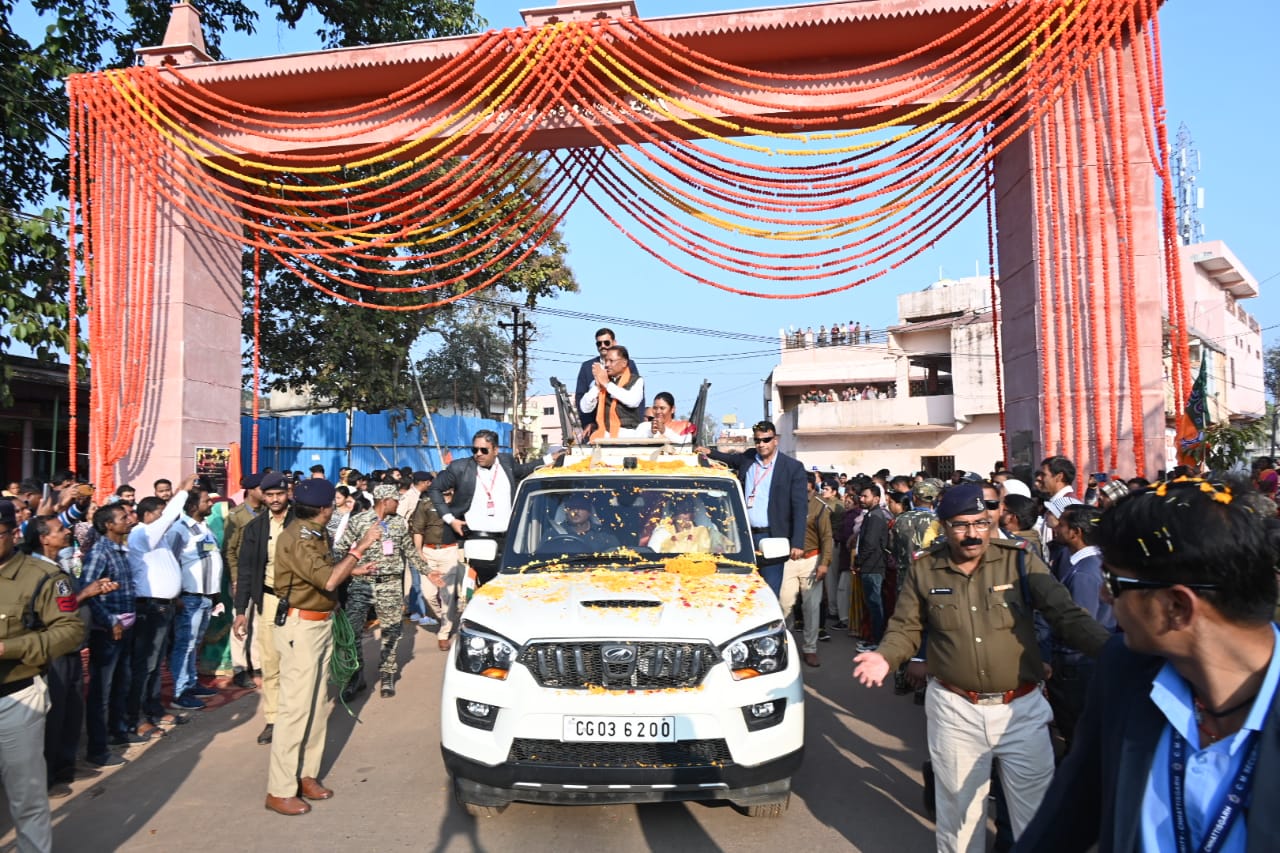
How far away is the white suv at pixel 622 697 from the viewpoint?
412cm

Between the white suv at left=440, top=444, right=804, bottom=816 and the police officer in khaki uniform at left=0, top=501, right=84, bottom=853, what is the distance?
1.84m

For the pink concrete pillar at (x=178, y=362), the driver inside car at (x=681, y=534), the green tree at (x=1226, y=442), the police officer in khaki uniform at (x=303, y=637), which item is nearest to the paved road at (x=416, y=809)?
the police officer in khaki uniform at (x=303, y=637)

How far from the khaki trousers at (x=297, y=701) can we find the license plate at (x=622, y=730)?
1864 millimetres

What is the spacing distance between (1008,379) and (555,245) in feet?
48.6

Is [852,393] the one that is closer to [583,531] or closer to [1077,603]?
[583,531]

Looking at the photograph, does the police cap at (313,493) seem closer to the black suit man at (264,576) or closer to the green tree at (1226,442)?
the black suit man at (264,576)

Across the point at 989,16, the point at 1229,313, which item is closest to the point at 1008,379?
the point at 989,16

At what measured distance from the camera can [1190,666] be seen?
1.50 m

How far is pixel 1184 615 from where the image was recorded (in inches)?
58.7

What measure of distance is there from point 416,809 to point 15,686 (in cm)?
220

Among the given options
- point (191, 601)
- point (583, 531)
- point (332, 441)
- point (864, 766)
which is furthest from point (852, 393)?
point (583, 531)

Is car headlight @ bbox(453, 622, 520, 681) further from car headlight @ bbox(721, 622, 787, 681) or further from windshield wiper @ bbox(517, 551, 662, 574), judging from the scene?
car headlight @ bbox(721, 622, 787, 681)

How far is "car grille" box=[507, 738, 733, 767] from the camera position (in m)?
4.12

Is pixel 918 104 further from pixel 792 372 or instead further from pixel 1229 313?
pixel 1229 313
